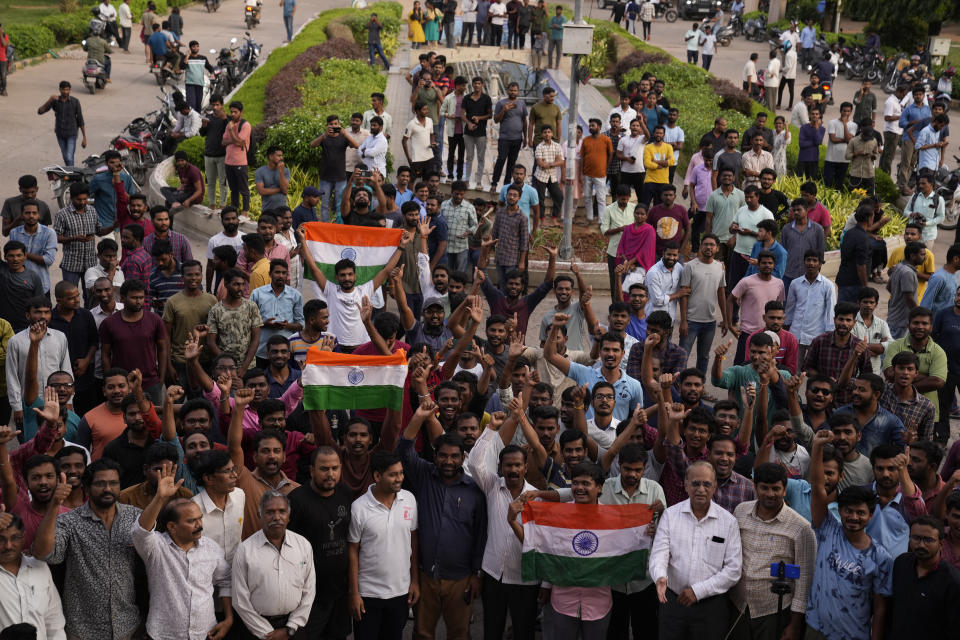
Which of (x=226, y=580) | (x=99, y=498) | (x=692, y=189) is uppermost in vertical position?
(x=692, y=189)

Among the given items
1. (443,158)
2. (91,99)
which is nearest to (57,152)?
(91,99)

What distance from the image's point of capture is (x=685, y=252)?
14.4 m

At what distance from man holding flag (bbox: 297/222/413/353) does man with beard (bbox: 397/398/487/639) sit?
3650 millimetres

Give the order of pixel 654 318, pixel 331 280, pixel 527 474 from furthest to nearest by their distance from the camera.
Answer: pixel 331 280, pixel 654 318, pixel 527 474

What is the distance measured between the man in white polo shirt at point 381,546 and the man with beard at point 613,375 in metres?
2.45

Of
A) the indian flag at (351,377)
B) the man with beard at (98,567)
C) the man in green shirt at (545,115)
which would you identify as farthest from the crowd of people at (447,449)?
the man in green shirt at (545,115)

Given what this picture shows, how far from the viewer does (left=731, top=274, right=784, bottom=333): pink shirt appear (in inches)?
459

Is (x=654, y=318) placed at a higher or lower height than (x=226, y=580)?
higher

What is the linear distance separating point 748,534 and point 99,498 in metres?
4.13

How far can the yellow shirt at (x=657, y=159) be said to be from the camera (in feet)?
52.8

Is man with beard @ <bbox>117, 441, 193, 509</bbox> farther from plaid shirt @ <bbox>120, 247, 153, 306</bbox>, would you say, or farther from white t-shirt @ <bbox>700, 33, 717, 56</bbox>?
white t-shirt @ <bbox>700, 33, 717, 56</bbox>

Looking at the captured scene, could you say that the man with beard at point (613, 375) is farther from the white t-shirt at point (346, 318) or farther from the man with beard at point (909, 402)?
the white t-shirt at point (346, 318)

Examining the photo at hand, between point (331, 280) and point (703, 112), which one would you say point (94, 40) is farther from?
point (331, 280)

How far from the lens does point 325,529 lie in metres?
7.33
